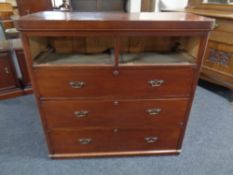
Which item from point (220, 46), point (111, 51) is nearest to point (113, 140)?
point (111, 51)

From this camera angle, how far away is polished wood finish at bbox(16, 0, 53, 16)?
181 inches

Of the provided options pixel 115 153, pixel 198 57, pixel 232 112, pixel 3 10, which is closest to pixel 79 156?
pixel 115 153

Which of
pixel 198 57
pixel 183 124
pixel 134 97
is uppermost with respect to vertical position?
pixel 198 57

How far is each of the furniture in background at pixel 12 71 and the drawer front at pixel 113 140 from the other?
116cm

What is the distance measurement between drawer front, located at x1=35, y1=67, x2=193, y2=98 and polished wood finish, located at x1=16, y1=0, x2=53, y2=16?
429 centimetres

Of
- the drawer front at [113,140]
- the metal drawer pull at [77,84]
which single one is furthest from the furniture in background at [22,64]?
the metal drawer pull at [77,84]

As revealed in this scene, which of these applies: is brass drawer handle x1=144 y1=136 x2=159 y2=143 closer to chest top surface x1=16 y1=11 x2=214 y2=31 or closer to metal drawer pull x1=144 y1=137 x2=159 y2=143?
metal drawer pull x1=144 y1=137 x2=159 y2=143

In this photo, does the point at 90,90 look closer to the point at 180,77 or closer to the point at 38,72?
the point at 38,72

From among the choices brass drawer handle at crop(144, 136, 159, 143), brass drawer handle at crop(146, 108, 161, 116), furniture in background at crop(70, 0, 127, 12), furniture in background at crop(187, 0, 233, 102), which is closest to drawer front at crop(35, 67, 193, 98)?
brass drawer handle at crop(146, 108, 161, 116)

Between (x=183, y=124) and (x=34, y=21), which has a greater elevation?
(x=34, y=21)

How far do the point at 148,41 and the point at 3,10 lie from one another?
486cm

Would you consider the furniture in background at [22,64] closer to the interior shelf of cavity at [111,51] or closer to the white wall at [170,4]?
the interior shelf of cavity at [111,51]

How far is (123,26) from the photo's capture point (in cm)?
96

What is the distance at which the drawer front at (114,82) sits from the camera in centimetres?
108
